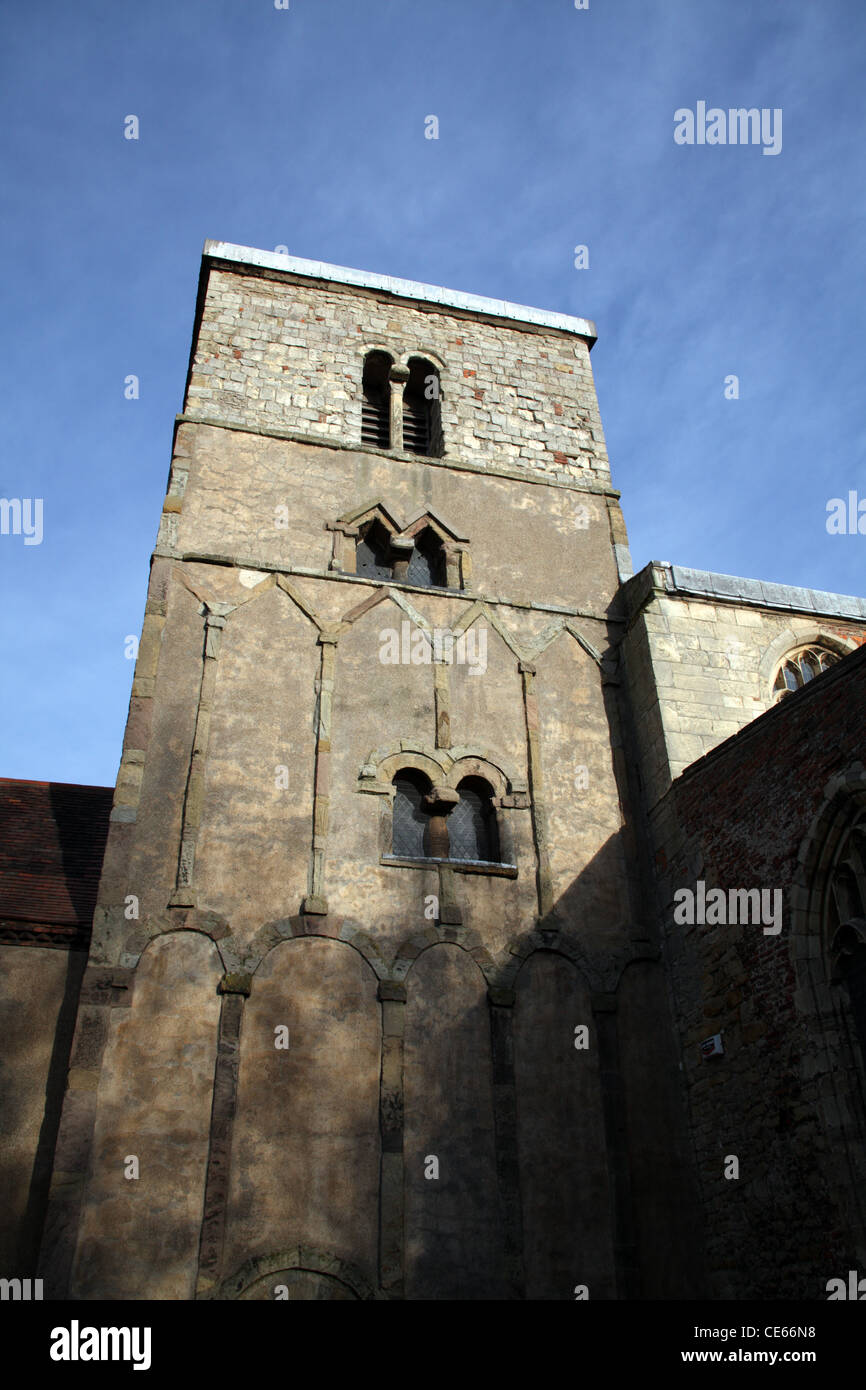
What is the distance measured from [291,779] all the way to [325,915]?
4.70ft

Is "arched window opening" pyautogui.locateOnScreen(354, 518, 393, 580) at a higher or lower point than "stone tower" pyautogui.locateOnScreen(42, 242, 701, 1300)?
higher

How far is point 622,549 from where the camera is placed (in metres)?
12.8

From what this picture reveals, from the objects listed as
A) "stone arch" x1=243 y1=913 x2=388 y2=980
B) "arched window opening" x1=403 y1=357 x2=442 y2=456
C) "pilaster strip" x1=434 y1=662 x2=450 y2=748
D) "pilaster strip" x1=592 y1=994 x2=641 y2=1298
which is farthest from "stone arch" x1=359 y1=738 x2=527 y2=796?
"arched window opening" x1=403 y1=357 x2=442 y2=456

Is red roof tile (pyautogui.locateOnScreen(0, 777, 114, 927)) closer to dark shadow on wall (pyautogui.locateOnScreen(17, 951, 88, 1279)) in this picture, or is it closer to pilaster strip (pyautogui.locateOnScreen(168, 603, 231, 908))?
dark shadow on wall (pyautogui.locateOnScreen(17, 951, 88, 1279))

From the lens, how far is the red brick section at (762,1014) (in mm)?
7570

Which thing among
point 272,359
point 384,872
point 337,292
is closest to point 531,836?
point 384,872

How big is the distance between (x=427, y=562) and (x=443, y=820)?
367 cm

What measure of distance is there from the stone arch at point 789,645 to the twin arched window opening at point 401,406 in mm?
5004

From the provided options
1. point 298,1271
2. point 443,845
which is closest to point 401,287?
point 443,845

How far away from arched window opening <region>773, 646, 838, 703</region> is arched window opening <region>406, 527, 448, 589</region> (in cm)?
410

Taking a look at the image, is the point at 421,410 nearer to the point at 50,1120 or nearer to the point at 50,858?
the point at 50,858

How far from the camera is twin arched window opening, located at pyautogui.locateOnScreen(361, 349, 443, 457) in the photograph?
13508 millimetres
